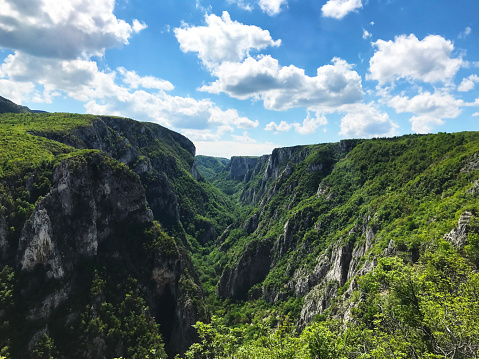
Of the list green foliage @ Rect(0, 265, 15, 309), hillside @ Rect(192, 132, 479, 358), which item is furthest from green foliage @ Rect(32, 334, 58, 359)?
hillside @ Rect(192, 132, 479, 358)

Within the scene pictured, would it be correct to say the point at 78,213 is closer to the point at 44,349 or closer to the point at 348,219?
the point at 44,349

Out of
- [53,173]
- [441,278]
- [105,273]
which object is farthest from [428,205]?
[53,173]

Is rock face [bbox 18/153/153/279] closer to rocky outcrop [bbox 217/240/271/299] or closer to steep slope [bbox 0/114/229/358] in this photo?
steep slope [bbox 0/114/229/358]

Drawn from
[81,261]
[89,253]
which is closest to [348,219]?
[89,253]

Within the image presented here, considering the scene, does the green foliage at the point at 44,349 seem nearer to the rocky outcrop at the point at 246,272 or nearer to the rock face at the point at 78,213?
the rock face at the point at 78,213

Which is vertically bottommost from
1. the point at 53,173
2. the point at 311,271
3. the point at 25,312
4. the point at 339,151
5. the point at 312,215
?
the point at 25,312

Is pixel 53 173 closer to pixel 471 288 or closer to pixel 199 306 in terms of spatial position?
pixel 199 306
